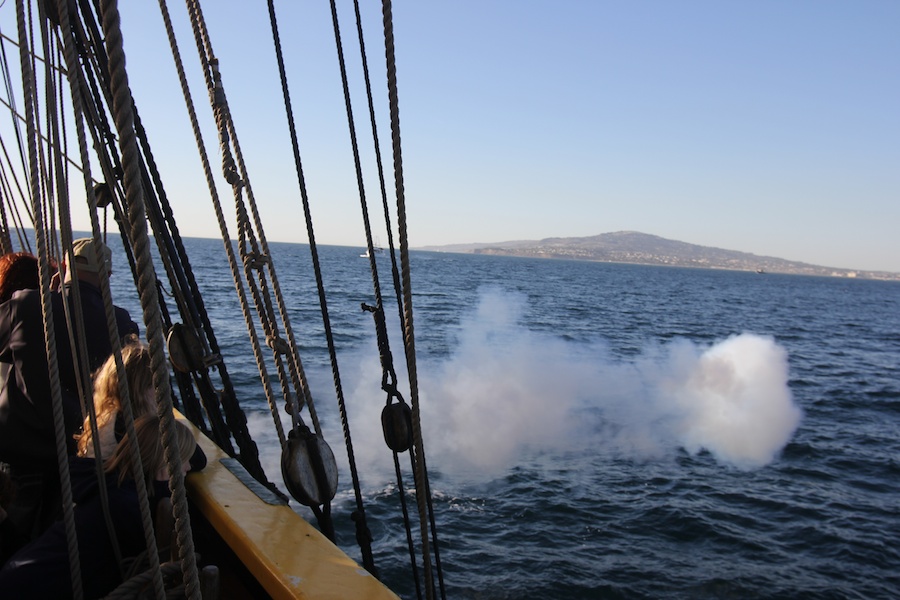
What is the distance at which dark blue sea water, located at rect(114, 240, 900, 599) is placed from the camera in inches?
313

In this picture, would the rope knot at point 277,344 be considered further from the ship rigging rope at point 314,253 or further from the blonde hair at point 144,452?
the blonde hair at point 144,452

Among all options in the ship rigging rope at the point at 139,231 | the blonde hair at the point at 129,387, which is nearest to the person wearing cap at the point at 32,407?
the blonde hair at the point at 129,387

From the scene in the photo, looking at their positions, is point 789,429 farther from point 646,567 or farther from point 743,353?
point 743,353

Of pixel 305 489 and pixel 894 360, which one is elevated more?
pixel 305 489

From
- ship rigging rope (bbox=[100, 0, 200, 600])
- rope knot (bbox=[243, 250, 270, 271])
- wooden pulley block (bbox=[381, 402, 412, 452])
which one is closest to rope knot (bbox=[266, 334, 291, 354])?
rope knot (bbox=[243, 250, 270, 271])

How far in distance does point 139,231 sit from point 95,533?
1.26 meters

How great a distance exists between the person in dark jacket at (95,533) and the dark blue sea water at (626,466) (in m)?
5.46

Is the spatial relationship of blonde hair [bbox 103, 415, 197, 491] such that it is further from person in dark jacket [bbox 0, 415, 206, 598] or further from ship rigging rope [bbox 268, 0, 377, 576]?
ship rigging rope [bbox 268, 0, 377, 576]

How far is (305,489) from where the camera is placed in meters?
Answer: 2.70

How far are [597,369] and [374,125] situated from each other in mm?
18981

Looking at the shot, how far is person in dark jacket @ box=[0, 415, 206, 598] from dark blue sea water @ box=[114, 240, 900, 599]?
5.46 m

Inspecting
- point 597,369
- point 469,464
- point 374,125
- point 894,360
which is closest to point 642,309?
point 894,360

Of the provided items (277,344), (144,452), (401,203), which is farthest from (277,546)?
(401,203)

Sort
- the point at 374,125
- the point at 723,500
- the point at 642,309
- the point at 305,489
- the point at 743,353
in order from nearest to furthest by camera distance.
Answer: the point at 305,489 < the point at 374,125 < the point at 723,500 < the point at 743,353 < the point at 642,309
